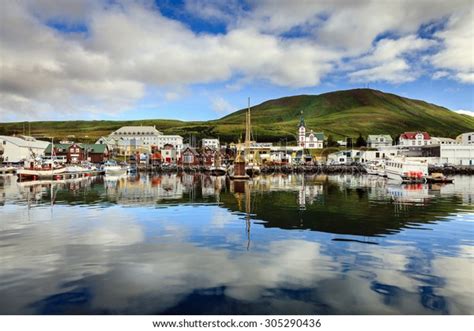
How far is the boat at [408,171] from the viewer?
5397 cm

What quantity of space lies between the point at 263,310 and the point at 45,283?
590cm

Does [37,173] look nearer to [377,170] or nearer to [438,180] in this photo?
[377,170]

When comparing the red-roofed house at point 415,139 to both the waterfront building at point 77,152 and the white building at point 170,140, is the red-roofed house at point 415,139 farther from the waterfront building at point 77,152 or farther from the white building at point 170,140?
the waterfront building at point 77,152

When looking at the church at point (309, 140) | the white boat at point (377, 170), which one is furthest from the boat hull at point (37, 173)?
the church at point (309, 140)

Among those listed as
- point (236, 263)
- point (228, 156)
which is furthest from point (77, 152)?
point (236, 263)

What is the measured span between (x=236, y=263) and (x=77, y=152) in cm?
11186

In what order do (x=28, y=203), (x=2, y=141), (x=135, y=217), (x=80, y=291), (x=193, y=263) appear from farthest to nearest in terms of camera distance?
(x=2, y=141) → (x=28, y=203) → (x=135, y=217) → (x=193, y=263) → (x=80, y=291)

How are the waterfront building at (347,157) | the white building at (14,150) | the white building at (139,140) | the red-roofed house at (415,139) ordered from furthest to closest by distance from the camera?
the white building at (139,140) < the red-roofed house at (415,139) < the waterfront building at (347,157) < the white building at (14,150)

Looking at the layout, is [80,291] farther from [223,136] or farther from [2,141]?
[223,136]

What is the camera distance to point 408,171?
185 feet

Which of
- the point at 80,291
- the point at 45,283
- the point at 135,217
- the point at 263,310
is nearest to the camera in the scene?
the point at 263,310

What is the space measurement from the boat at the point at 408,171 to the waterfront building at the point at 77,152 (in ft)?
288

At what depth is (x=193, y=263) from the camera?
459 inches

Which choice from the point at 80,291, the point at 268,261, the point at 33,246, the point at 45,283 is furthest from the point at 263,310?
the point at 33,246
